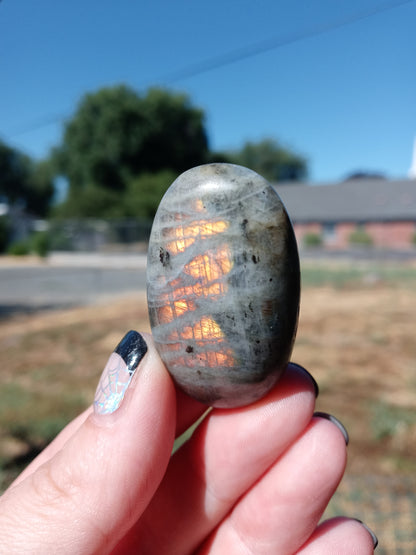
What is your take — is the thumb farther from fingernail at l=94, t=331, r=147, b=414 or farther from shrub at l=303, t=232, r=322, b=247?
shrub at l=303, t=232, r=322, b=247

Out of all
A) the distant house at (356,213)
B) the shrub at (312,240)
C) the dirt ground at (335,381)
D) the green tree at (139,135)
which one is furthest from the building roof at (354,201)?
the dirt ground at (335,381)

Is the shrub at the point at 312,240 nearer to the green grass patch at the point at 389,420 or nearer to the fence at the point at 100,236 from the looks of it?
the fence at the point at 100,236

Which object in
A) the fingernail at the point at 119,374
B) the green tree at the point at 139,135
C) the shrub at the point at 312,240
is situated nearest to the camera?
the fingernail at the point at 119,374

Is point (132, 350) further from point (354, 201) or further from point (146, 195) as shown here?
point (354, 201)

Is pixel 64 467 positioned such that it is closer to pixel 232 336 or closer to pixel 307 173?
pixel 232 336

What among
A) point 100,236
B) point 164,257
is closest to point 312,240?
point 100,236

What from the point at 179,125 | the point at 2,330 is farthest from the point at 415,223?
the point at 2,330
